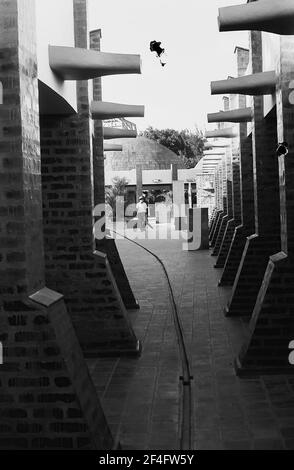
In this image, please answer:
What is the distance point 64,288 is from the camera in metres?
6.33

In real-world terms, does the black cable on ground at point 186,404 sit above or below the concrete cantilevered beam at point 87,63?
below

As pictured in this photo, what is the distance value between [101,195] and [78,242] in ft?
8.25

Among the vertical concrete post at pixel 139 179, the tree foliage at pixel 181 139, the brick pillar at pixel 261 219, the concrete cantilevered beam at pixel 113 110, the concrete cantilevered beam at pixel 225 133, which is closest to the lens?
the concrete cantilevered beam at pixel 113 110

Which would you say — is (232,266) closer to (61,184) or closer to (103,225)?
(103,225)

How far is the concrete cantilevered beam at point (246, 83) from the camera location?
6.40 meters

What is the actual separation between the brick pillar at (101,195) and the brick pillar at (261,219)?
160 cm

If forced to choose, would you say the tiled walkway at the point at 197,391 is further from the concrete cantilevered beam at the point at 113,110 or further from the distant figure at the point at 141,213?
the distant figure at the point at 141,213

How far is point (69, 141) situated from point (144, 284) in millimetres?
5437

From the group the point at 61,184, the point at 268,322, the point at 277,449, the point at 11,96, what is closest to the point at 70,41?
the point at 61,184

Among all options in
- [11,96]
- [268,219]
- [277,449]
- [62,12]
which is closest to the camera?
[11,96]

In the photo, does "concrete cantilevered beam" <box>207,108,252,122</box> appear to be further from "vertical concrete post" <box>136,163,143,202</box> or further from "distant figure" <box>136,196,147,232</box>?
"vertical concrete post" <box>136,163,143,202</box>

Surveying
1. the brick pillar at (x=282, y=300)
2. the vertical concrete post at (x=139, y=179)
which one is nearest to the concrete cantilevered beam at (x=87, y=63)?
the brick pillar at (x=282, y=300)

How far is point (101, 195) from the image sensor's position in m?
8.68

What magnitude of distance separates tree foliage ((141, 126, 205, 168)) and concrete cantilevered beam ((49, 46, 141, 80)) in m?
55.2
